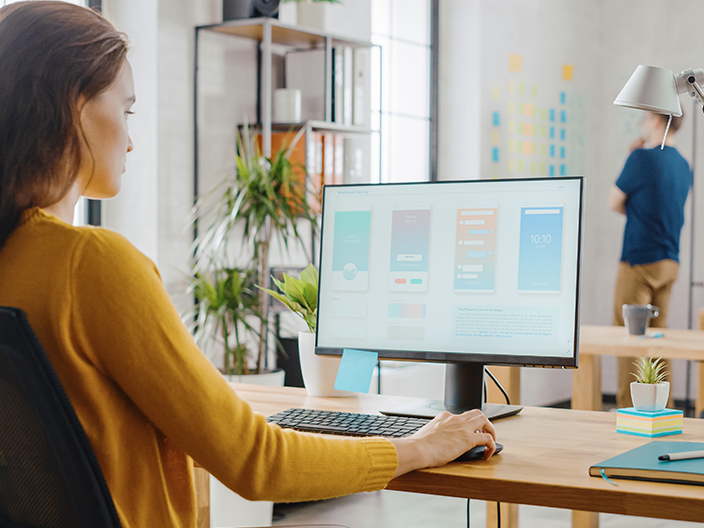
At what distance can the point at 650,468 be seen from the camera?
3.74 feet

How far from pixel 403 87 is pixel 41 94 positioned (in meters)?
3.97

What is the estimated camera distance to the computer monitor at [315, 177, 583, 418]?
1507mm

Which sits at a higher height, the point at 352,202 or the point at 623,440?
the point at 352,202

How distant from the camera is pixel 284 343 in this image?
11.0 ft

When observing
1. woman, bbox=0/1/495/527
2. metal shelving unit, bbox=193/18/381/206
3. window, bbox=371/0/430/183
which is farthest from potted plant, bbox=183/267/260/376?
woman, bbox=0/1/495/527

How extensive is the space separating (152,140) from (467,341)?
6.50 feet

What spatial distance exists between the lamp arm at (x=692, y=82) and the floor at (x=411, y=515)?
6.32ft

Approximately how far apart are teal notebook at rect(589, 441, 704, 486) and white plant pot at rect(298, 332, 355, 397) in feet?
2.36

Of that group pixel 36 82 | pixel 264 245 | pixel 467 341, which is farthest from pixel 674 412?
pixel 264 245

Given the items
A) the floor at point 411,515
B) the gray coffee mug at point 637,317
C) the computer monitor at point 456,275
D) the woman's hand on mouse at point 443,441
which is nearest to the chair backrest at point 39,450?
the woman's hand on mouse at point 443,441

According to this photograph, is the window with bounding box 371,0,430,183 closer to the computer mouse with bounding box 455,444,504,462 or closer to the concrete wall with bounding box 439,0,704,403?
the concrete wall with bounding box 439,0,704,403

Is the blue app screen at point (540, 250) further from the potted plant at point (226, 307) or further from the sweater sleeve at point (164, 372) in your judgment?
the potted plant at point (226, 307)

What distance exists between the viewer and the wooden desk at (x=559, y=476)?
1075 millimetres

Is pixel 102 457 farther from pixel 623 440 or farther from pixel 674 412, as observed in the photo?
pixel 674 412
